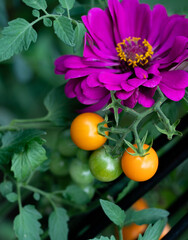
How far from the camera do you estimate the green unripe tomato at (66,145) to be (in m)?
0.45

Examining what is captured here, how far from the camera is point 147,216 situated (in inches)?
16.7

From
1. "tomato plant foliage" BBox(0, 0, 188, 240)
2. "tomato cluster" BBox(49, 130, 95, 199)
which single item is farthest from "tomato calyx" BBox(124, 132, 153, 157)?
"tomato cluster" BBox(49, 130, 95, 199)

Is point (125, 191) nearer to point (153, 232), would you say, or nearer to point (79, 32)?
point (153, 232)

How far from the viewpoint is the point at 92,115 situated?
0.38 meters

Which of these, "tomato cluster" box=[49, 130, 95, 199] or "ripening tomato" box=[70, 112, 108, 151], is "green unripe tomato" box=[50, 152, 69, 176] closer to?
"tomato cluster" box=[49, 130, 95, 199]

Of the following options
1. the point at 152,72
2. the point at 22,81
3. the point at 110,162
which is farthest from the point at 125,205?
the point at 22,81

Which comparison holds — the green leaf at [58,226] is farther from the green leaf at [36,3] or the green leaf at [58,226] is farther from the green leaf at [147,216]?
the green leaf at [36,3]

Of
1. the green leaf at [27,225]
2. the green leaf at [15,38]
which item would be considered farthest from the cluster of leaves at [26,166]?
the green leaf at [15,38]

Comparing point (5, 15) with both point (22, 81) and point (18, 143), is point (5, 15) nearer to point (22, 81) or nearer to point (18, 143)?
point (22, 81)

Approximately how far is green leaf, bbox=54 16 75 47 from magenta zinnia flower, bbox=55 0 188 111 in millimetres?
23

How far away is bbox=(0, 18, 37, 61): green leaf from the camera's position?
1.14ft

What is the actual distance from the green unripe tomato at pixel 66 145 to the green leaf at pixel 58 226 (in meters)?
0.08

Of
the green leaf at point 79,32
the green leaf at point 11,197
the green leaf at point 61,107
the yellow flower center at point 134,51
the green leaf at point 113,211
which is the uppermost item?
the green leaf at point 79,32

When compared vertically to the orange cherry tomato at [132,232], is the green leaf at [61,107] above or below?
above
